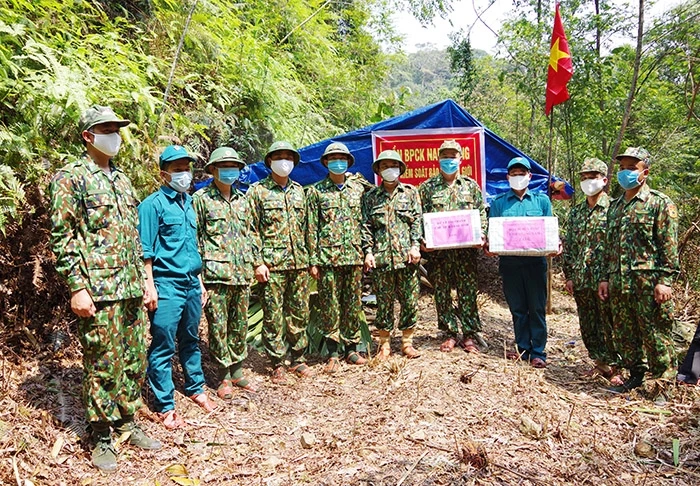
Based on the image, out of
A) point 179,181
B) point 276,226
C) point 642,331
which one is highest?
point 179,181

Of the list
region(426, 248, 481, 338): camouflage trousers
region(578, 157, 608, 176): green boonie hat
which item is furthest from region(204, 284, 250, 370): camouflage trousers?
region(578, 157, 608, 176): green boonie hat

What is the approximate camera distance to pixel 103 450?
10.4 feet

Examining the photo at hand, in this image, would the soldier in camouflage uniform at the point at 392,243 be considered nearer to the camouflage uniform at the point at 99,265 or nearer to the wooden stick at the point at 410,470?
the wooden stick at the point at 410,470

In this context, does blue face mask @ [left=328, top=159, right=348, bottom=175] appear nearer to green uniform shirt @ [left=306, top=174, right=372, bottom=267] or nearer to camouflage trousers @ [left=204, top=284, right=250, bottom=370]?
green uniform shirt @ [left=306, top=174, right=372, bottom=267]

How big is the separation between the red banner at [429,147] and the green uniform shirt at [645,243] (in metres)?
2.44

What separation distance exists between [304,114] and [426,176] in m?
2.61

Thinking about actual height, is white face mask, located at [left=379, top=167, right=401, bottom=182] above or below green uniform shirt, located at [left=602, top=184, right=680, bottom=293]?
above

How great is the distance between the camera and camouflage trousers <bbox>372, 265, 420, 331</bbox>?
506cm

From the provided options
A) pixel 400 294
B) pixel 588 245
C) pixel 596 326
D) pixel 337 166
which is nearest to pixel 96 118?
pixel 337 166

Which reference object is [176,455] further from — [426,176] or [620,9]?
[620,9]

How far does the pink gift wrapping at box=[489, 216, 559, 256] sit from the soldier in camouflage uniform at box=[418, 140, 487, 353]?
0.26 meters

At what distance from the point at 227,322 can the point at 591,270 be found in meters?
3.29

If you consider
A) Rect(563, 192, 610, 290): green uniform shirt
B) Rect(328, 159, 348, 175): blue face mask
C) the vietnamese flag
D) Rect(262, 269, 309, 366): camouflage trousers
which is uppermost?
the vietnamese flag

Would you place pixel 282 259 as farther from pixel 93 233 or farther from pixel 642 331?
pixel 642 331
